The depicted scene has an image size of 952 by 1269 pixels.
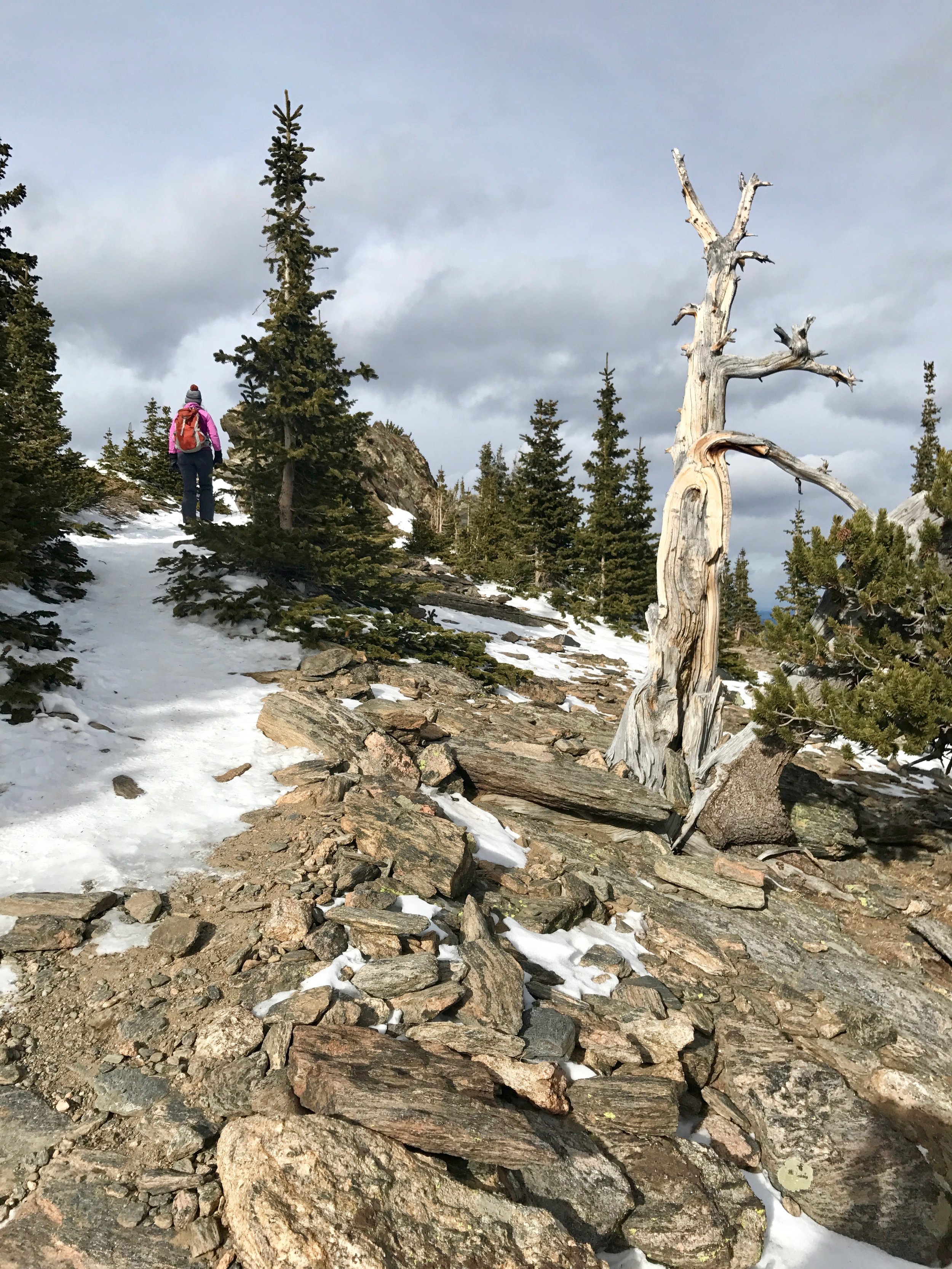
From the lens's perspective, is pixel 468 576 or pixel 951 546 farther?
pixel 468 576

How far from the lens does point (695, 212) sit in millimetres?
11828

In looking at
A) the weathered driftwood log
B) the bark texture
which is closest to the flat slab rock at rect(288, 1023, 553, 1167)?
the weathered driftwood log

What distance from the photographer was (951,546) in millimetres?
9141

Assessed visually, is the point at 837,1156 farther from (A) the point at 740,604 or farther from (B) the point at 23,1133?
(A) the point at 740,604

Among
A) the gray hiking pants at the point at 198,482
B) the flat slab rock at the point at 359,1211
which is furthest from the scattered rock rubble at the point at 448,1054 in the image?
the gray hiking pants at the point at 198,482

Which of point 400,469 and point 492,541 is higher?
point 400,469

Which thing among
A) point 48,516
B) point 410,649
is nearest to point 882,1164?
point 410,649

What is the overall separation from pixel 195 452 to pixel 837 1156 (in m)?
17.6

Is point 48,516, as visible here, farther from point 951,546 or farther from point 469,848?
point 951,546

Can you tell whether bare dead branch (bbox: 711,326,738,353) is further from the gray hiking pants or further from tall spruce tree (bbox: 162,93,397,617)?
the gray hiking pants

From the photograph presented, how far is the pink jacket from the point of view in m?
16.6

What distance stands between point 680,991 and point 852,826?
5522 millimetres

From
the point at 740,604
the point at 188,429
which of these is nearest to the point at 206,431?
the point at 188,429

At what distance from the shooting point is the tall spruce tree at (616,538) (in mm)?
27938
